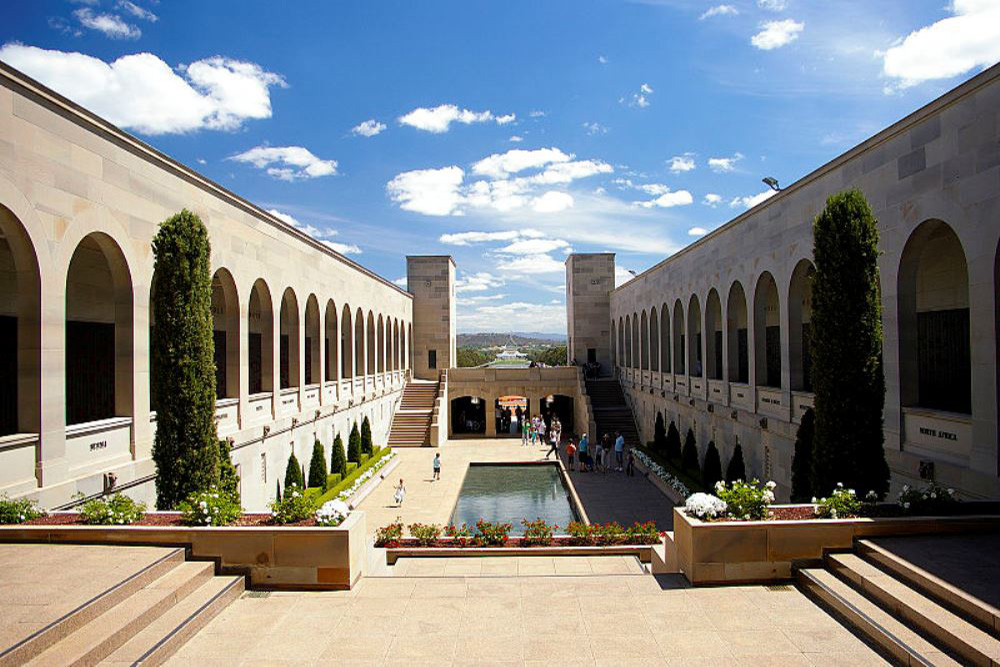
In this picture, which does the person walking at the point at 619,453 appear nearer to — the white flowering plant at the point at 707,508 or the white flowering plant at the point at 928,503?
the white flowering plant at the point at 928,503

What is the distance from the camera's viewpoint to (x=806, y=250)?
16.4 meters

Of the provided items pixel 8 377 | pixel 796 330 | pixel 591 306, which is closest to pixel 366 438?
pixel 8 377

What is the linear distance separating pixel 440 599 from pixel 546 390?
3235 centimetres

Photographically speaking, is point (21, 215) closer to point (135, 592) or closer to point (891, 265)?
point (135, 592)

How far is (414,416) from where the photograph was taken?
125 ft

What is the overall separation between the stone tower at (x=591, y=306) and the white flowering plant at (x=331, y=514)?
41722 millimetres

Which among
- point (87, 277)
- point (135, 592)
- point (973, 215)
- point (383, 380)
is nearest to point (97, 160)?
point (87, 277)

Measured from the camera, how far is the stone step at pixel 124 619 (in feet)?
19.5

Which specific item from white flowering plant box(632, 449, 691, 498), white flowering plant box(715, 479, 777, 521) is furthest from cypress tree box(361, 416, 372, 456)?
white flowering plant box(715, 479, 777, 521)

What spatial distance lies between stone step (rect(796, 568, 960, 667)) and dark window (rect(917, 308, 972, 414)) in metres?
6.72

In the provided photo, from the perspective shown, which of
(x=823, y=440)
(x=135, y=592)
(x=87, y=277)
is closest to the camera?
(x=135, y=592)

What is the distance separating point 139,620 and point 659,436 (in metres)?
26.0

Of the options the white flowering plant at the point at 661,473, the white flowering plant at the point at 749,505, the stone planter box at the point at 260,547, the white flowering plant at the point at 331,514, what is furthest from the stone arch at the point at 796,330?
the stone planter box at the point at 260,547

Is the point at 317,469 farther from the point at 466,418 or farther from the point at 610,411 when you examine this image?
the point at 466,418
